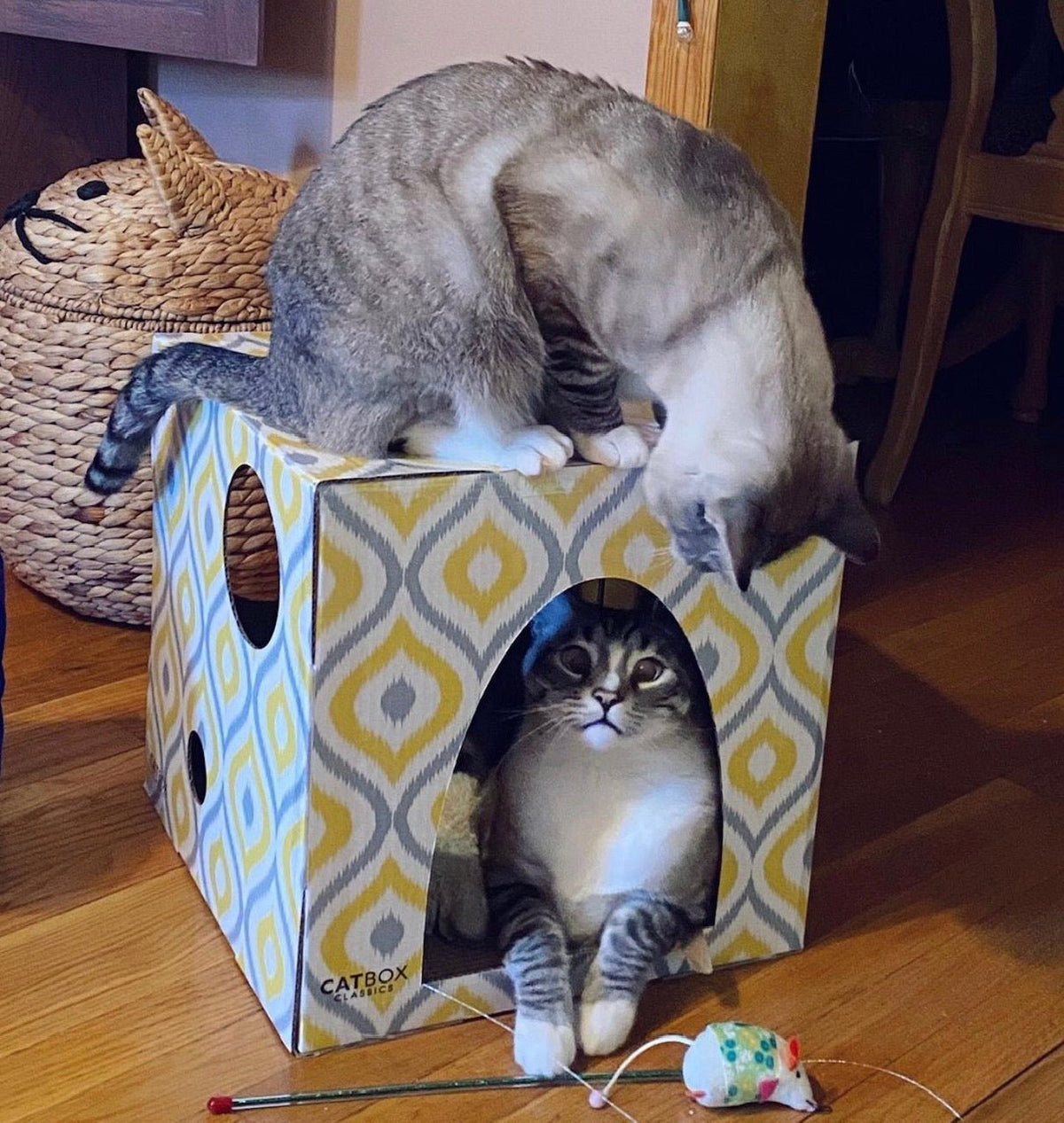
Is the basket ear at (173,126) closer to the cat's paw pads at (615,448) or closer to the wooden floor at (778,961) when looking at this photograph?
the wooden floor at (778,961)

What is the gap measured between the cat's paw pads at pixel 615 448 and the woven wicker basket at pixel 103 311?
64 cm

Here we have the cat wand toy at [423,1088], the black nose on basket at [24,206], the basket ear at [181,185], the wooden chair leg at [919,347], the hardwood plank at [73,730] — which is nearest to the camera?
the cat wand toy at [423,1088]

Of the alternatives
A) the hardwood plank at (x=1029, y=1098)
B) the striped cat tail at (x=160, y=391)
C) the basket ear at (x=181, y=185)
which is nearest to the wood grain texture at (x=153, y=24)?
the basket ear at (x=181, y=185)

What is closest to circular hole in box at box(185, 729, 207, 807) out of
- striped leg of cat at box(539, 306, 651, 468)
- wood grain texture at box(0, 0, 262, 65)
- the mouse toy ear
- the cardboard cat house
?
the cardboard cat house

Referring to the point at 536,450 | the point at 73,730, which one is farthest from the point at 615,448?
the point at 73,730

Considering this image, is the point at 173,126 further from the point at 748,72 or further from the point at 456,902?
the point at 456,902

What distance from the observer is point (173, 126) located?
72.3 inches

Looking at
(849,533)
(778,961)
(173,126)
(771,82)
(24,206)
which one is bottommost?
(778,961)

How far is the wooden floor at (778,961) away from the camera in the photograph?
Answer: 1078 millimetres

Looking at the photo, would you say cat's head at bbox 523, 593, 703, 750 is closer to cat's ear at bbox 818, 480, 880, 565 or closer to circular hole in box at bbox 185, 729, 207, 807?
cat's ear at bbox 818, 480, 880, 565

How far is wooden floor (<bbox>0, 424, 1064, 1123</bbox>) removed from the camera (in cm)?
108

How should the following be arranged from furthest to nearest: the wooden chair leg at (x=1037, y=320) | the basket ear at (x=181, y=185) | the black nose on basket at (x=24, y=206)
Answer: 1. the wooden chair leg at (x=1037, y=320)
2. the black nose on basket at (x=24, y=206)
3. the basket ear at (x=181, y=185)

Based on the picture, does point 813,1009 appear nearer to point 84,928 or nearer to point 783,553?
point 783,553

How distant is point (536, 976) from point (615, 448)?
0.43m
